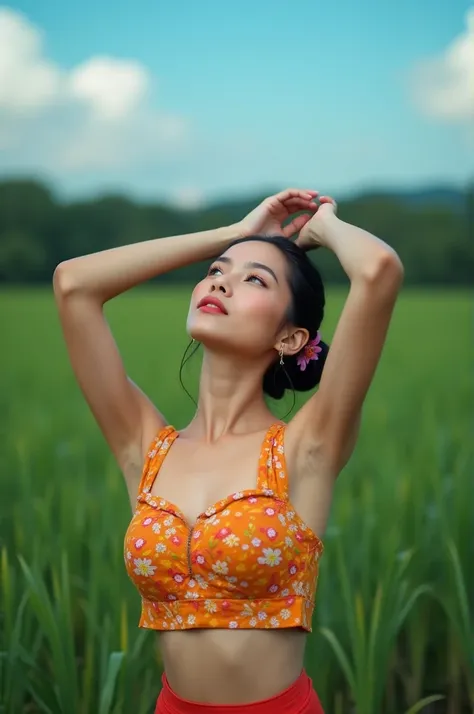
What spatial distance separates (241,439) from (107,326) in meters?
0.24

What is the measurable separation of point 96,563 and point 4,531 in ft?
1.52

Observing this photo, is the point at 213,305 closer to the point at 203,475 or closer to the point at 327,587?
the point at 203,475

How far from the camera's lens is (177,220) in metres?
12.5

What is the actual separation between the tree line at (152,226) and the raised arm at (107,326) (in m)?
6.23

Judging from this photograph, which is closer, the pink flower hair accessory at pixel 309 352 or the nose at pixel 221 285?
the nose at pixel 221 285

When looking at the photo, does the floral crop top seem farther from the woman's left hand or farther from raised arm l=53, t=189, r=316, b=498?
the woman's left hand

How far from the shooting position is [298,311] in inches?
49.5

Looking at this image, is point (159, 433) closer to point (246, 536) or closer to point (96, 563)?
point (246, 536)

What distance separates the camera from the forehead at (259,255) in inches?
48.4

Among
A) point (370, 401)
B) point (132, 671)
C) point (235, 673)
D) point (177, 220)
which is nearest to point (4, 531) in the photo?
point (132, 671)

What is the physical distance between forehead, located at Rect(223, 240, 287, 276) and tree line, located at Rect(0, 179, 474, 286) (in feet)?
20.7

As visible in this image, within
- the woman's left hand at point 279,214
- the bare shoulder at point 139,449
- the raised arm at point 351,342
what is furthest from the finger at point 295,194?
the bare shoulder at point 139,449

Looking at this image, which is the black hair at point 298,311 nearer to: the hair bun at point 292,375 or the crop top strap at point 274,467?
the hair bun at point 292,375

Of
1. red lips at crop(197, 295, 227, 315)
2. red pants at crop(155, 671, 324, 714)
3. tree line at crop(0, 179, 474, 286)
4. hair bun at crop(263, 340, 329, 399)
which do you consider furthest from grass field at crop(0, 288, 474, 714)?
tree line at crop(0, 179, 474, 286)
